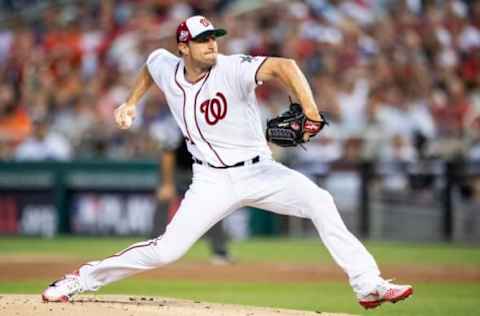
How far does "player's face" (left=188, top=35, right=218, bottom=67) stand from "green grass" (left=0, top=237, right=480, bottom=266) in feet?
24.4

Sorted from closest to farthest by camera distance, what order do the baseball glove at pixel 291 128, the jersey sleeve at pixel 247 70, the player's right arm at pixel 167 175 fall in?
the baseball glove at pixel 291 128
the jersey sleeve at pixel 247 70
the player's right arm at pixel 167 175

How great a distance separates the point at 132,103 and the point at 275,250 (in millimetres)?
9047

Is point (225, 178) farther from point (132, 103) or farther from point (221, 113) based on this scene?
point (132, 103)

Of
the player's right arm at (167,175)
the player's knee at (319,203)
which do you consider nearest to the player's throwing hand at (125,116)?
the player's knee at (319,203)

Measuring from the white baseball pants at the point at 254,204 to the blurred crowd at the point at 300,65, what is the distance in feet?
30.6

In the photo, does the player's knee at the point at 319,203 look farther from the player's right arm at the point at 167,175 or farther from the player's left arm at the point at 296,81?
the player's right arm at the point at 167,175

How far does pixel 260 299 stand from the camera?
33.3 feet

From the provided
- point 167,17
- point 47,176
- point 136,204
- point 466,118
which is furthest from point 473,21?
point 47,176

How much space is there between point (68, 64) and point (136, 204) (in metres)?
2.64

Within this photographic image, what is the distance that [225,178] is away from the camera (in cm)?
754

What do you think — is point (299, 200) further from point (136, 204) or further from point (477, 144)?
point (136, 204)

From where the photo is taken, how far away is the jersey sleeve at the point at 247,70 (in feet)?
Result: 23.7

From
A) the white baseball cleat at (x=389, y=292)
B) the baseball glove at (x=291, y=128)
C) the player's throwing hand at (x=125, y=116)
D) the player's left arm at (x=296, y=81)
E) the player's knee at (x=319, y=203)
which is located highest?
the player's left arm at (x=296, y=81)

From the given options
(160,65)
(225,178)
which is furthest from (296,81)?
(160,65)
